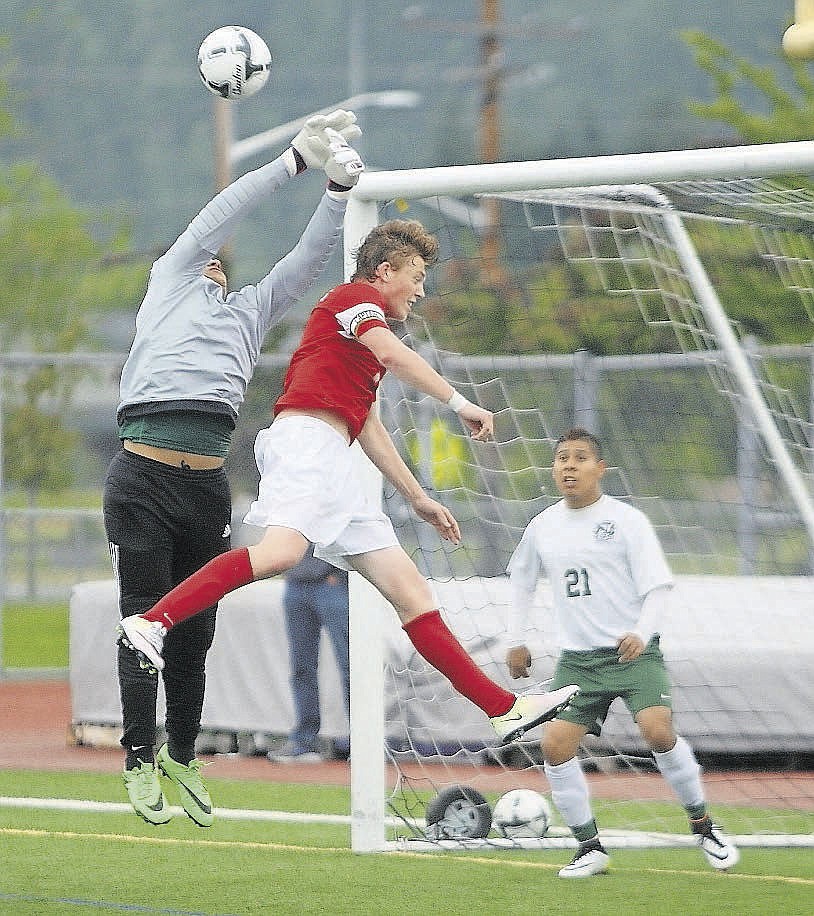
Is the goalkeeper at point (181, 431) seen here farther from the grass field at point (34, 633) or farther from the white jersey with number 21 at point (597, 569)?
the grass field at point (34, 633)

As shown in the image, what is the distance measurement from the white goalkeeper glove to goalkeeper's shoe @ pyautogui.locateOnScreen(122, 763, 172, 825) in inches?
83.7

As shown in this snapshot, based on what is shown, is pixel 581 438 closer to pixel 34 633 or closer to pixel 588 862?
pixel 588 862

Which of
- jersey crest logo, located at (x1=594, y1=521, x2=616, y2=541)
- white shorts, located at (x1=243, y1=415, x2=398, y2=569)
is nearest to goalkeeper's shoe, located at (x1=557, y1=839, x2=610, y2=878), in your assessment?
jersey crest logo, located at (x1=594, y1=521, x2=616, y2=541)

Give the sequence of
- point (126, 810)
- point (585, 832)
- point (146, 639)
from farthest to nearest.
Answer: point (126, 810), point (585, 832), point (146, 639)

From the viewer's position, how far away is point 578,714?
7.02 metres

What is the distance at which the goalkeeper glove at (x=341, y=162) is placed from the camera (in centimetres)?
612

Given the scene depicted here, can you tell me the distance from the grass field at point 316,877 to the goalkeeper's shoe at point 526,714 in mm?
604

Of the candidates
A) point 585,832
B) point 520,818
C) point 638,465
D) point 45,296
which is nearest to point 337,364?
point 585,832

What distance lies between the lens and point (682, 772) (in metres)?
7.01

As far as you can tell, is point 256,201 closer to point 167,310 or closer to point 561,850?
point 167,310

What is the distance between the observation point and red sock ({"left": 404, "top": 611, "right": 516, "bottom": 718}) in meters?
6.30

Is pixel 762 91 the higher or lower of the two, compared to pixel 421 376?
higher

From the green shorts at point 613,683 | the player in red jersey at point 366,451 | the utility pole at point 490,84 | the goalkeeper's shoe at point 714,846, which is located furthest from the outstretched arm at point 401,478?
the utility pole at point 490,84

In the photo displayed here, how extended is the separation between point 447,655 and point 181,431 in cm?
122
